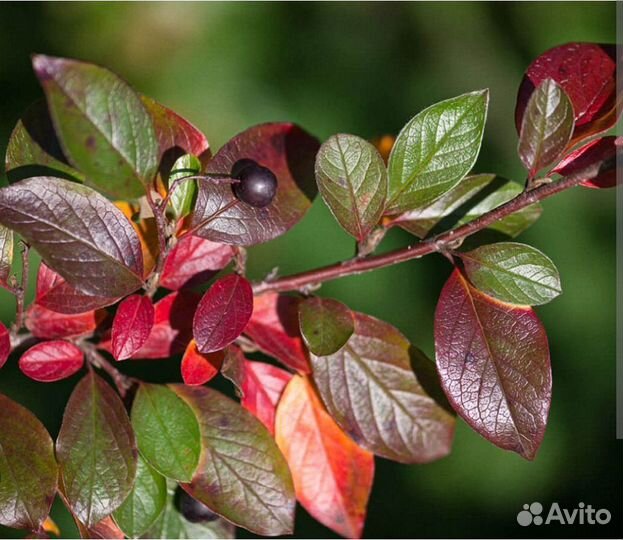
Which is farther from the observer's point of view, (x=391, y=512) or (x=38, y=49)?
(x=38, y=49)

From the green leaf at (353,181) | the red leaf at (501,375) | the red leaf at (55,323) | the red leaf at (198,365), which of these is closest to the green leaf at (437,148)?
the green leaf at (353,181)

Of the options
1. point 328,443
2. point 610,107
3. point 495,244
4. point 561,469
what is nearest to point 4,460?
point 328,443

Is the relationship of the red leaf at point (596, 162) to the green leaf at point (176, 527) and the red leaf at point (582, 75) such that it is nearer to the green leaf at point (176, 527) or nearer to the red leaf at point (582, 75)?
the red leaf at point (582, 75)

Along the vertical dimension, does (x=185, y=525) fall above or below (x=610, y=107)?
below

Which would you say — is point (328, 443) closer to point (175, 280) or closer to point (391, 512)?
point (175, 280)

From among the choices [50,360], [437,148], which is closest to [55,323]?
[50,360]

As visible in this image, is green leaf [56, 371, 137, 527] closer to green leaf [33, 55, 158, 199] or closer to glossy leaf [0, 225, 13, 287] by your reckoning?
glossy leaf [0, 225, 13, 287]
